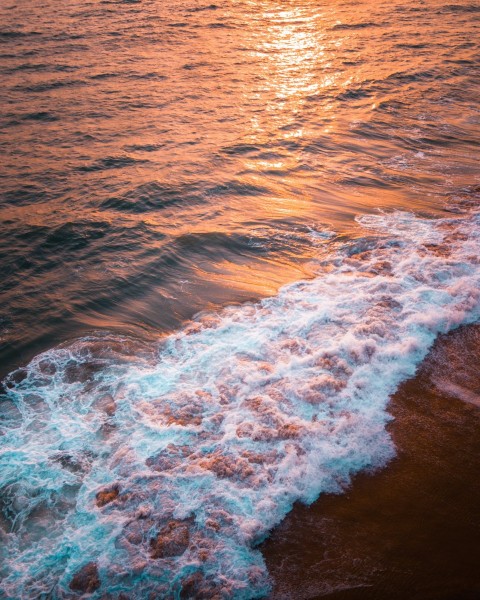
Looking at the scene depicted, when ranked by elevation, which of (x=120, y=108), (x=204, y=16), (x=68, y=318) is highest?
(x=204, y=16)

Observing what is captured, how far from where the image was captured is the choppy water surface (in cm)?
382

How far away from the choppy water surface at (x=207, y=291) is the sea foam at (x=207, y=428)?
0.02 meters

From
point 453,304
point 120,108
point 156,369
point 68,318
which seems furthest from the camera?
point 120,108

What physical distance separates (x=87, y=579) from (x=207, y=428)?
1.55 m

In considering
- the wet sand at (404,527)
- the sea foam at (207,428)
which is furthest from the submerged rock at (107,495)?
the wet sand at (404,527)

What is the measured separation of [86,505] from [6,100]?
11.1m

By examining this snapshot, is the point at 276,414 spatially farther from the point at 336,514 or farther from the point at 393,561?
the point at 393,561

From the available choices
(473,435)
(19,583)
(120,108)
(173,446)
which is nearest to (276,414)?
(173,446)

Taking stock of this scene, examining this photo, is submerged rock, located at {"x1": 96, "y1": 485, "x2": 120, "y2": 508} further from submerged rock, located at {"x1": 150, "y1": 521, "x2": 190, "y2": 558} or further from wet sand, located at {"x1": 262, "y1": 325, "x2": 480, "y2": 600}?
wet sand, located at {"x1": 262, "y1": 325, "x2": 480, "y2": 600}

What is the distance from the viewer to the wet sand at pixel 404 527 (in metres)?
3.29

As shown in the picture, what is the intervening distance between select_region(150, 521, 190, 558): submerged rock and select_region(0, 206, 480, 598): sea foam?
0.01 m

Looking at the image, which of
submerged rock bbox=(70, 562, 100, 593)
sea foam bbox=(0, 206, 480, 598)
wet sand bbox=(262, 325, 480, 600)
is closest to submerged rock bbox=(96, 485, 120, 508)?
sea foam bbox=(0, 206, 480, 598)

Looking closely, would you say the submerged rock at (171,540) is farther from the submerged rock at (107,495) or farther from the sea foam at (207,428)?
the submerged rock at (107,495)

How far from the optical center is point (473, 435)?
4.19m
